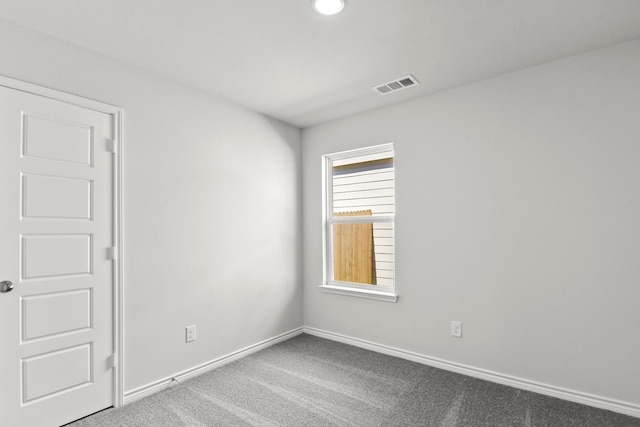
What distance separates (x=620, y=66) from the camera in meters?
2.28

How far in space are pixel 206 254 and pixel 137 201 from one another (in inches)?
29.3

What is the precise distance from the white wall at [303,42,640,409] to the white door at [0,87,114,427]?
2379 millimetres

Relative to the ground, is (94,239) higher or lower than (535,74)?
lower

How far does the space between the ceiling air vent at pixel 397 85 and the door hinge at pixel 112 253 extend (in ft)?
7.92

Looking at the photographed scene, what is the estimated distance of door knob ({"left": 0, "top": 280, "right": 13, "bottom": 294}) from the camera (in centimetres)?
196

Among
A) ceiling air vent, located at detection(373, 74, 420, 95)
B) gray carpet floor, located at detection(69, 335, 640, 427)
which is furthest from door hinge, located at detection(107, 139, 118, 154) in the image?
→ ceiling air vent, located at detection(373, 74, 420, 95)

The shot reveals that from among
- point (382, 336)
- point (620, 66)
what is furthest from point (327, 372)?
point (620, 66)

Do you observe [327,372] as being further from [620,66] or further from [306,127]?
[620,66]

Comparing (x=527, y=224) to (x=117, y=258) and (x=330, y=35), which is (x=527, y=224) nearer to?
(x=330, y=35)

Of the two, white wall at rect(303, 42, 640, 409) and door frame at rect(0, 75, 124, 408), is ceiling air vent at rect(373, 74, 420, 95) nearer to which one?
white wall at rect(303, 42, 640, 409)

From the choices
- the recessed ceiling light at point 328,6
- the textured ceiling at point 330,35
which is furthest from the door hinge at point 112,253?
the recessed ceiling light at point 328,6

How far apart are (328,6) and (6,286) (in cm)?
244

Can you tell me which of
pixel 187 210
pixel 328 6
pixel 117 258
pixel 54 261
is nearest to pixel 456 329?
pixel 187 210

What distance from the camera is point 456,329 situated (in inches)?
115
